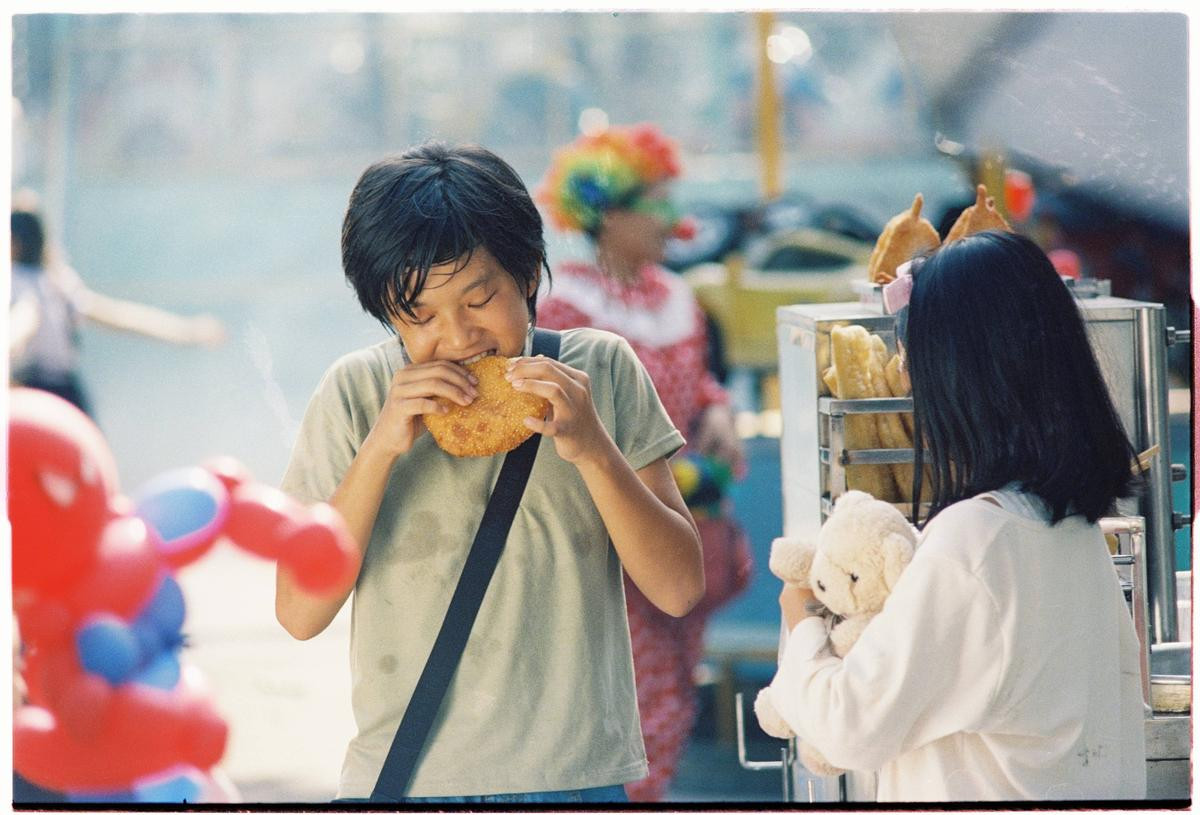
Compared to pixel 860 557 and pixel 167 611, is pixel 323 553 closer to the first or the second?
pixel 167 611

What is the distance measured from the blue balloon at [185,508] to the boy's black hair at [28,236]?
0.50 m

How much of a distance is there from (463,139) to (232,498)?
2.64 ft

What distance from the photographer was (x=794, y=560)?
2.26 m

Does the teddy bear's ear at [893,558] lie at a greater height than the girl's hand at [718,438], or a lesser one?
lesser

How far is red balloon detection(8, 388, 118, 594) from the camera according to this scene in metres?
2.34

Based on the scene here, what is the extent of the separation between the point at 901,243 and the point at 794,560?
69 centimetres

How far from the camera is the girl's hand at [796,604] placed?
220cm

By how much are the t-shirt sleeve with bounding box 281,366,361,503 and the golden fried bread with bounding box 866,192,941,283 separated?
3.43 ft

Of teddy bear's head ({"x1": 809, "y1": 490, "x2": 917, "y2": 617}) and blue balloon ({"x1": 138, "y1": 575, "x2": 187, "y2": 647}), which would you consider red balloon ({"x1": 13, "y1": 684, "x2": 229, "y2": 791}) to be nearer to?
blue balloon ({"x1": 138, "y1": 575, "x2": 187, "y2": 647})

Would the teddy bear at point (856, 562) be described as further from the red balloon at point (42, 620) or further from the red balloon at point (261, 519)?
the red balloon at point (42, 620)

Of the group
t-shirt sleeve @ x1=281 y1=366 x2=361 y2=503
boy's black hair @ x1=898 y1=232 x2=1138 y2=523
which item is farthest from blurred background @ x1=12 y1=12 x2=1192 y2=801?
boy's black hair @ x1=898 y1=232 x2=1138 y2=523

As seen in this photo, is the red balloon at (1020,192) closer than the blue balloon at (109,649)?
No

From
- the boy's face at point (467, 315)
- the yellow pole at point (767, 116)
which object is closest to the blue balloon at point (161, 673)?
the boy's face at point (467, 315)

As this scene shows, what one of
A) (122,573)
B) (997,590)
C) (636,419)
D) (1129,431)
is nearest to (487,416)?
(636,419)
